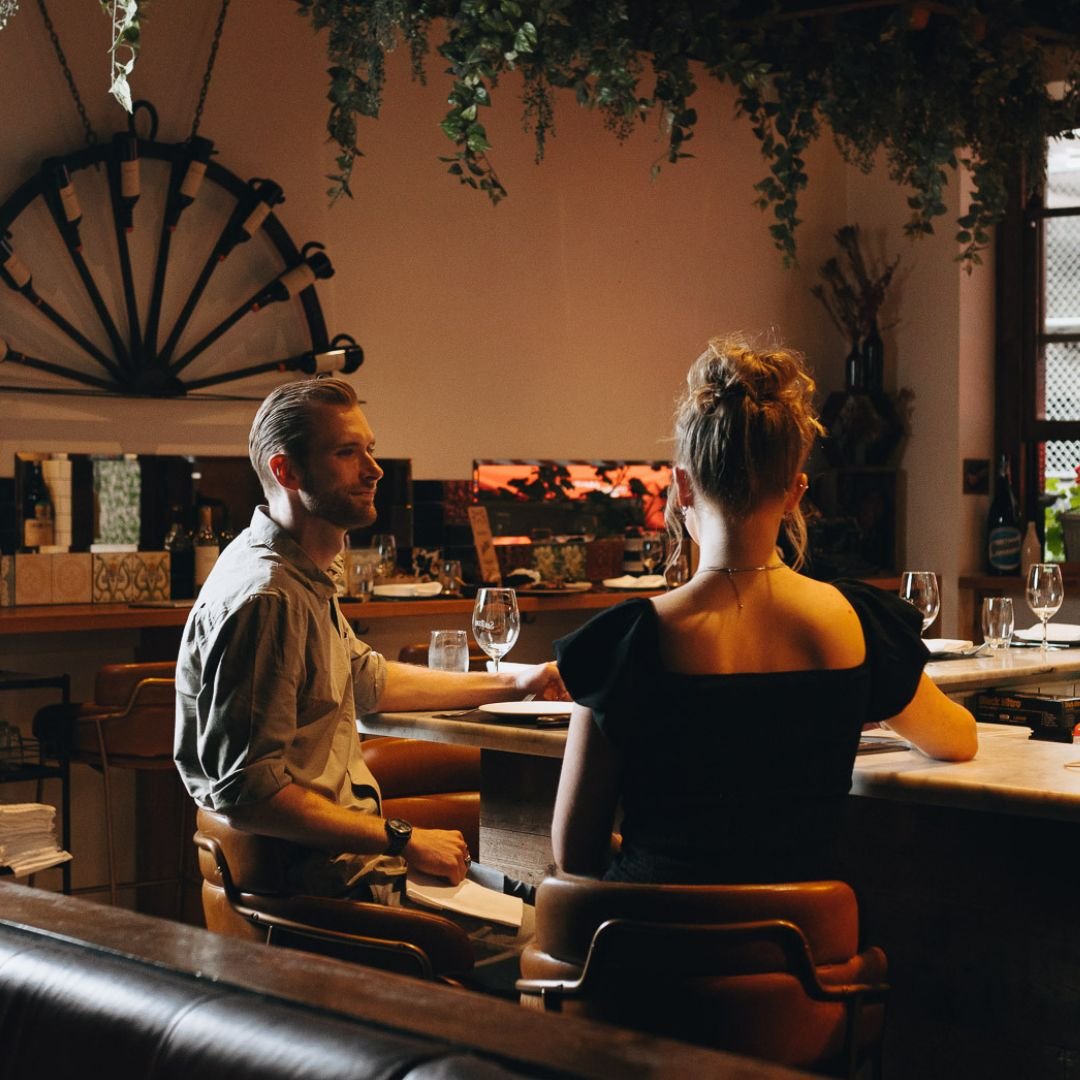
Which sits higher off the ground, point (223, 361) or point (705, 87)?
point (705, 87)

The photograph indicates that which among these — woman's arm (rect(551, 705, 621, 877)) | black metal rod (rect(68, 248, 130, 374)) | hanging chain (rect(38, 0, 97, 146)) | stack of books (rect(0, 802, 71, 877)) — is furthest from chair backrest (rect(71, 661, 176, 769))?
woman's arm (rect(551, 705, 621, 877))

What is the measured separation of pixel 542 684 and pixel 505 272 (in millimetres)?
3736

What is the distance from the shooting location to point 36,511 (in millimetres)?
4945

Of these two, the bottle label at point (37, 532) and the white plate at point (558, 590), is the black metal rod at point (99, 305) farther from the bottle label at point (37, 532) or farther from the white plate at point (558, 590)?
the white plate at point (558, 590)

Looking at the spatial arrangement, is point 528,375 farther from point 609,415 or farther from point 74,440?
point 74,440

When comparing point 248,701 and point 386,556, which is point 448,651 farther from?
point 386,556

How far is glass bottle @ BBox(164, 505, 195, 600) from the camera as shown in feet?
16.8

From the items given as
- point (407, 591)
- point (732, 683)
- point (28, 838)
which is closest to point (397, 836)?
point (732, 683)

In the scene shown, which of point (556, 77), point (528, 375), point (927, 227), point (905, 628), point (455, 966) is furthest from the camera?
point (528, 375)

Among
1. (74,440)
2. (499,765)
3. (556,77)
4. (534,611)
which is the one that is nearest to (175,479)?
(74,440)

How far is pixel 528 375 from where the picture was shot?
6293mm

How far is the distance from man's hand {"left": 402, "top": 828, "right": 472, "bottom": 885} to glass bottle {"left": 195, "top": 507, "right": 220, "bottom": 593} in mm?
2834

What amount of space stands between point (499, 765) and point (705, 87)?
4.92 metres

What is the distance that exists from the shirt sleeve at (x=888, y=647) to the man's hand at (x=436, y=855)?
73 cm
